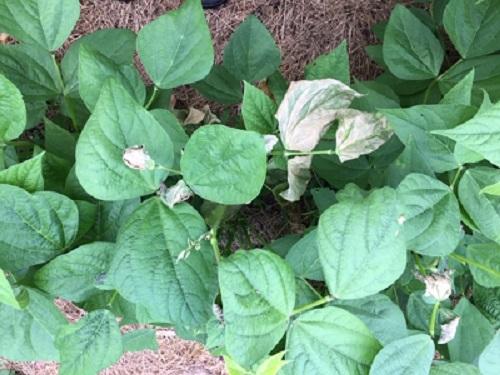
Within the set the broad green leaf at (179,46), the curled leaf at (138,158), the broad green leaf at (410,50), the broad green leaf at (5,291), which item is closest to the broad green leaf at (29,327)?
the broad green leaf at (5,291)

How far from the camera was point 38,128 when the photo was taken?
1.45 m

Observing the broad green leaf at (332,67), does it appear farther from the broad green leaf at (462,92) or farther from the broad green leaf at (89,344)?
the broad green leaf at (89,344)

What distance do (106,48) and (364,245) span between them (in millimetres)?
600

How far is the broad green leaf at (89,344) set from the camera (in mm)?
→ 789

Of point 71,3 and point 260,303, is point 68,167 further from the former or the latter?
point 260,303

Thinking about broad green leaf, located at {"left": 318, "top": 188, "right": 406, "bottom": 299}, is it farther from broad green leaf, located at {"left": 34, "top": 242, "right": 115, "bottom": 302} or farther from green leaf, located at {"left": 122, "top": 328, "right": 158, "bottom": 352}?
green leaf, located at {"left": 122, "top": 328, "right": 158, "bottom": 352}

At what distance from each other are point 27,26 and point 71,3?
84 millimetres

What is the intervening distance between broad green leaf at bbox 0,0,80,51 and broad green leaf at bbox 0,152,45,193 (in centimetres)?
28

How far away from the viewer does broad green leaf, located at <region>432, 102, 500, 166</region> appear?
0.65 m

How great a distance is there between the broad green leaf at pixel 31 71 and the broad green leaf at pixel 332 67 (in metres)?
0.42

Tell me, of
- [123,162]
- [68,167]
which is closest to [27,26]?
[68,167]

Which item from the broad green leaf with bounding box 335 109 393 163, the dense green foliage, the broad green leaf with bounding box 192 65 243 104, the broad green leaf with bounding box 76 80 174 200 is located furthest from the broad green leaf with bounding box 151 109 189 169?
the broad green leaf with bounding box 192 65 243 104

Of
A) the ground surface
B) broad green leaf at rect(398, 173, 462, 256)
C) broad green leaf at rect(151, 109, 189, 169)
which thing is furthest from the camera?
the ground surface

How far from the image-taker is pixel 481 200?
0.78 meters
